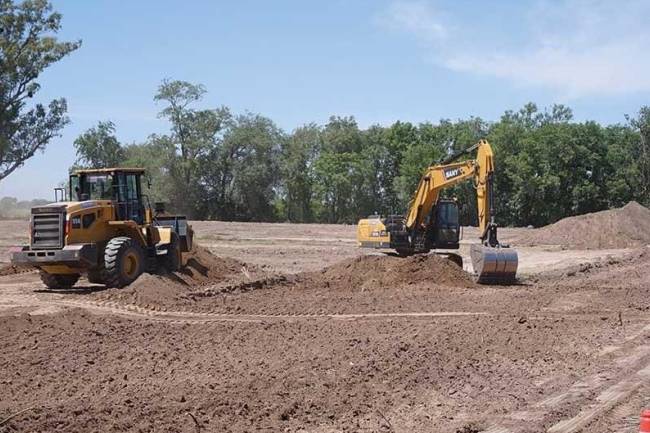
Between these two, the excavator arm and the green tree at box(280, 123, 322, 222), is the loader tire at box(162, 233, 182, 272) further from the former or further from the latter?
the green tree at box(280, 123, 322, 222)

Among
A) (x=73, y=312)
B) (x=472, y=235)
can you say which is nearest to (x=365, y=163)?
(x=472, y=235)

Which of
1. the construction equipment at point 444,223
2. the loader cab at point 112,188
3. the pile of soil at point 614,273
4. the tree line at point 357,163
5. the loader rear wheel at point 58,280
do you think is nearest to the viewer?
the loader rear wheel at point 58,280

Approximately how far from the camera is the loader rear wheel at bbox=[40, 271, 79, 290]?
19.1m

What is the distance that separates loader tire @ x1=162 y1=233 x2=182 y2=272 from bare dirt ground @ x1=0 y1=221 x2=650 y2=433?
0.55 meters

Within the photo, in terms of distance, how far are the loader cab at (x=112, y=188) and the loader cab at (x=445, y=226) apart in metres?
9.01

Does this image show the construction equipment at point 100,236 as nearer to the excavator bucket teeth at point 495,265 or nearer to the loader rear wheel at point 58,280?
the loader rear wheel at point 58,280

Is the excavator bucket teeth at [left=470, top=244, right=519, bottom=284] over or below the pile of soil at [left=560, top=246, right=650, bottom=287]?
over

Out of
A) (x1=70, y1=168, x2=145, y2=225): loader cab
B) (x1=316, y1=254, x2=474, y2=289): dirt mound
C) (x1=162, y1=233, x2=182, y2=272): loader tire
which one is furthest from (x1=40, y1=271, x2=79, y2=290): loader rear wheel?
(x1=316, y1=254, x2=474, y2=289): dirt mound

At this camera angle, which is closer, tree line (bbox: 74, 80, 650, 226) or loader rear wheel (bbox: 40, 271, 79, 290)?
loader rear wheel (bbox: 40, 271, 79, 290)

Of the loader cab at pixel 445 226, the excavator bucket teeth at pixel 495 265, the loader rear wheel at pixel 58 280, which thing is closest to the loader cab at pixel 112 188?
the loader rear wheel at pixel 58 280

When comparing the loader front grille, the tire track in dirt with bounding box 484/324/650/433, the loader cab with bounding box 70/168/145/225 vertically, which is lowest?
the tire track in dirt with bounding box 484/324/650/433

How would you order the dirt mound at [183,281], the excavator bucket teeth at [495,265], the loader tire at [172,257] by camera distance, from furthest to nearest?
the loader tire at [172,257] < the excavator bucket teeth at [495,265] < the dirt mound at [183,281]

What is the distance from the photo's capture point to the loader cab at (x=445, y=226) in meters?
23.9

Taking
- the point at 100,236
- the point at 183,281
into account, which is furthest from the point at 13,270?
the point at 183,281
